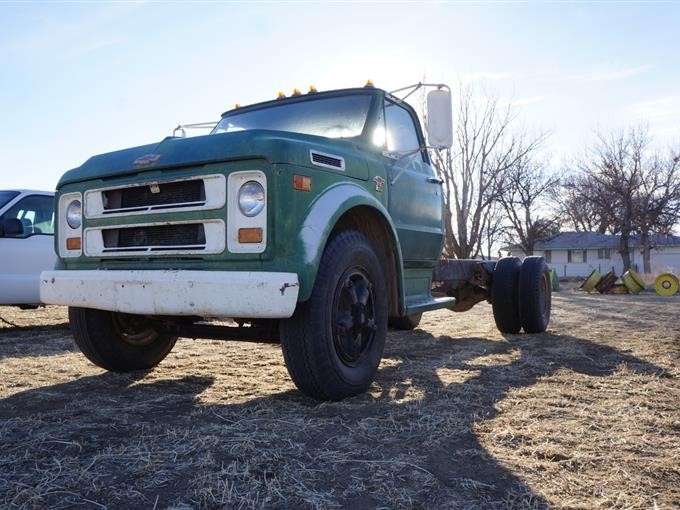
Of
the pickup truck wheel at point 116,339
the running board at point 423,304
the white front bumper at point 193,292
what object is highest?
the white front bumper at point 193,292

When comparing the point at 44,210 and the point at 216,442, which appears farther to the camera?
the point at 44,210

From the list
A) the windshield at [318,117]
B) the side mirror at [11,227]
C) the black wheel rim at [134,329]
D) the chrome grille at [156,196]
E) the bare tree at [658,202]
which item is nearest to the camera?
the chrome grille at [156,196]

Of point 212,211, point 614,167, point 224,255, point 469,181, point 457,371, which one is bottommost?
point 457,371

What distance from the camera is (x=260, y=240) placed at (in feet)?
10.8

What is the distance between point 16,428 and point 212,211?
151cm

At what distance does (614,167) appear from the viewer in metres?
37.9

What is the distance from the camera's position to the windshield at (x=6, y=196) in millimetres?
7734

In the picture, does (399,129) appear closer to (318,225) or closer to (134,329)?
(318,225)

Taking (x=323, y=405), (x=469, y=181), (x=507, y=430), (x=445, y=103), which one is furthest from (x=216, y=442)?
(x=469, y=181)

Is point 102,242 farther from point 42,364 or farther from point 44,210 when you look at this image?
point 44,210

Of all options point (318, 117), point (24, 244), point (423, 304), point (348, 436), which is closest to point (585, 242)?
point (24, 244)

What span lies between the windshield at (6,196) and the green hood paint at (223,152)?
4.29 m

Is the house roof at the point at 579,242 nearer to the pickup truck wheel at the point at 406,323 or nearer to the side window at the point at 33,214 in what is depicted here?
the pickup truck wheel at the point at 406,323

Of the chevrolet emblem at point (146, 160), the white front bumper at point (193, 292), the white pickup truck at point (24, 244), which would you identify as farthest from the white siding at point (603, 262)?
the white front bumper at point (193, 292)
